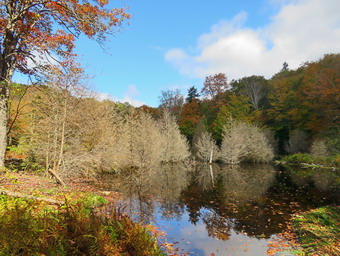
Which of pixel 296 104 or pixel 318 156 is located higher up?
pixel 296 104

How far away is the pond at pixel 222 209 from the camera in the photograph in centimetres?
581

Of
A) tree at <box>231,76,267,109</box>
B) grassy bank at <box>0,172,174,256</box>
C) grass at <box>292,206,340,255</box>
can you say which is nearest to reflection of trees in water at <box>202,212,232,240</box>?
grass at <box>292,206,340,255</box>

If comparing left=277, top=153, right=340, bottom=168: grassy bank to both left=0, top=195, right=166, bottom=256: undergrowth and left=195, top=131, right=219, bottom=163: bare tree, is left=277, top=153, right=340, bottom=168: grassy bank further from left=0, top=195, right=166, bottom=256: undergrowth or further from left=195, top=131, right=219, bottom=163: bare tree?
left=0, top=195, right=166, bottom=256: undergrowth

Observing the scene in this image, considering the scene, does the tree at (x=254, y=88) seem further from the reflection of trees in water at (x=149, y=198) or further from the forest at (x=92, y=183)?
the reflection of trees in water at (x=149, y=198)

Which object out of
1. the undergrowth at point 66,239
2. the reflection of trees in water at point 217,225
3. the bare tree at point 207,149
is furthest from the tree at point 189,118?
the undergrowth at point 66,239

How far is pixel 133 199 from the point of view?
9492 mm

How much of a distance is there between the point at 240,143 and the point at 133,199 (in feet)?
66.3

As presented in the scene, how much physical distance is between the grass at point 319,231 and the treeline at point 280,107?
19.0 m

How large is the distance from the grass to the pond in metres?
0.61

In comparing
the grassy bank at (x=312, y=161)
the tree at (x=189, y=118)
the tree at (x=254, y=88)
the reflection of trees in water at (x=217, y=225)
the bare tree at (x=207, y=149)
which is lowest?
the reflection of trees in water at (x=217, y=225)

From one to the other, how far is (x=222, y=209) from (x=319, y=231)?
11.2 ft

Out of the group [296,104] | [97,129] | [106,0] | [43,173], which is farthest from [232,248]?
[296,104]

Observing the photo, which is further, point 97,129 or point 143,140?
point 97,129

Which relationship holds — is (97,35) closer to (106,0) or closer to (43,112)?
(106,0)
